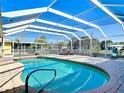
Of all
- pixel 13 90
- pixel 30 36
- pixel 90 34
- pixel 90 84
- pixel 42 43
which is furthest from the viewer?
pixel 30 36

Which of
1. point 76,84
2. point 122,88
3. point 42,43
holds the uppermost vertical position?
point 42,43

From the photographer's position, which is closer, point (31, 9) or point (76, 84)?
point (76, 84)

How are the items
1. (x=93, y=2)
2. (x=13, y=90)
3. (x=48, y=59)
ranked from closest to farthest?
(x=13, y=90) < (x=93, y=2) < (x=48, y=59)

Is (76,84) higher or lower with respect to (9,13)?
lower

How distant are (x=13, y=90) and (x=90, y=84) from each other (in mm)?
4178

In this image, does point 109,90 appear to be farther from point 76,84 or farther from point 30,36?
point 30,36

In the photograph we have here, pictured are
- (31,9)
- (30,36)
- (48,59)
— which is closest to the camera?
(31,9)

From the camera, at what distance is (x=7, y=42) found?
82.8ft

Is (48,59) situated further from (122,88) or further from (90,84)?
(122,88)

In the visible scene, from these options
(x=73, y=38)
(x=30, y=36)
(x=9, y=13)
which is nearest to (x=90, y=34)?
(x=73, y=38)

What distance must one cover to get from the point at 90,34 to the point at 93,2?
42.7 ft

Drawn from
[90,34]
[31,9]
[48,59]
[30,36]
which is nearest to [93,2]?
[31,9]

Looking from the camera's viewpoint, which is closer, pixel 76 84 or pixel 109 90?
pixel 109 90

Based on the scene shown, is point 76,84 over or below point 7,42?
below
